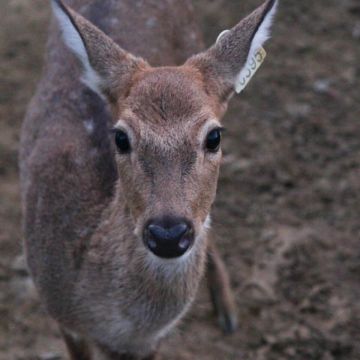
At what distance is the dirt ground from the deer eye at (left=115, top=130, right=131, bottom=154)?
186 centimetres

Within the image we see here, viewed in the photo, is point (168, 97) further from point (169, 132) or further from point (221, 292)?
point (221, 292)

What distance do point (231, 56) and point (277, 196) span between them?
7.13ft

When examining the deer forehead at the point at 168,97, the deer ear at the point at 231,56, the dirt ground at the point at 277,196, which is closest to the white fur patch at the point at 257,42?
the deer ear at the point at 231,56

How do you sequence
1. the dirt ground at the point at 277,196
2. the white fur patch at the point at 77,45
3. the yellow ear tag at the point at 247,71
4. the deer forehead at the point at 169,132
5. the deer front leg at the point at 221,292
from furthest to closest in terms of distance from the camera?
the deer front leg at the point at 221,292
the dirt ground at the point at 277,196
the yellow ear tag at the point at 247,71
the white fur patch at the point at 77,45
the deer forehead at the point at 169,132

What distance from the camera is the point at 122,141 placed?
3.30 m

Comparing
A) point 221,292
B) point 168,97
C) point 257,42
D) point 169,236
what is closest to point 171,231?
point 169,236

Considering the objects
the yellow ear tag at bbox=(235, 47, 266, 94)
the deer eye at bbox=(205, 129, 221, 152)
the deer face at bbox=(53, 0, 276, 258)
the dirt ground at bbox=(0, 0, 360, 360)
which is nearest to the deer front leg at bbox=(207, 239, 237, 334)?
the dirt ground at bbox=(0, 0, 360, 360)

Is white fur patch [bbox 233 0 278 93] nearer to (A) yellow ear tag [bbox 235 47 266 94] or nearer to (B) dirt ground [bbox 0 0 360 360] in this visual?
(A) yellow ear tag [bbox 235 47 266 94]

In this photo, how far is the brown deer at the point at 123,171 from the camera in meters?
3.18

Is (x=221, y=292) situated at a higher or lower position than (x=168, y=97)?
lower

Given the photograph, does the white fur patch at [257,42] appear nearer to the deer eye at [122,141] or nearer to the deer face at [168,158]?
the deer face at [168,158]

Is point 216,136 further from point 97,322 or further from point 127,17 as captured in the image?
point 127,17

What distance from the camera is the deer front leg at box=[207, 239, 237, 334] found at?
5.00 meters

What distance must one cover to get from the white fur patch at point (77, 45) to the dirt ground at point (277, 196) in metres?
1.69
